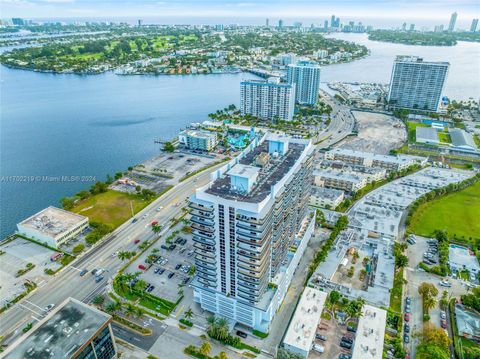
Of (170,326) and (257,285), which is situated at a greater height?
(257,285)

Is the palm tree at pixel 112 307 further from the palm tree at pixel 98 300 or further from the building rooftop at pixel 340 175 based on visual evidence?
the building rooftop at pixel 340 175

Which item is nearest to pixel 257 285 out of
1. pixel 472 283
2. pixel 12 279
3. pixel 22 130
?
pixel 472 283

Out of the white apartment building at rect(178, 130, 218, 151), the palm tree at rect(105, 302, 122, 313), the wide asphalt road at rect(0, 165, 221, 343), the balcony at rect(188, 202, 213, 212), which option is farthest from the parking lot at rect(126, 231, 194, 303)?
the white apartment building at rect(178, 130, 218, 151)

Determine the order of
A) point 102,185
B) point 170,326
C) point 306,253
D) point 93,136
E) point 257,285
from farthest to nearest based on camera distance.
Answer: point 93,136
point 102,185
point 306,253
point 170,326
point 257,285

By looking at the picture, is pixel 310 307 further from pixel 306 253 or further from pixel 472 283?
pixel 472 283

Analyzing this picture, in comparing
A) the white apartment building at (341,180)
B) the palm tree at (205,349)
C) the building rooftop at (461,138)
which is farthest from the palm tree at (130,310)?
the building rooftop at (461,138)

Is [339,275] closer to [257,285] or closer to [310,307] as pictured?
[310,307]

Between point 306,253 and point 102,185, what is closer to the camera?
point 306,253

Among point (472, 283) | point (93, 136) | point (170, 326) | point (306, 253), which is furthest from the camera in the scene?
point (93, 136)
